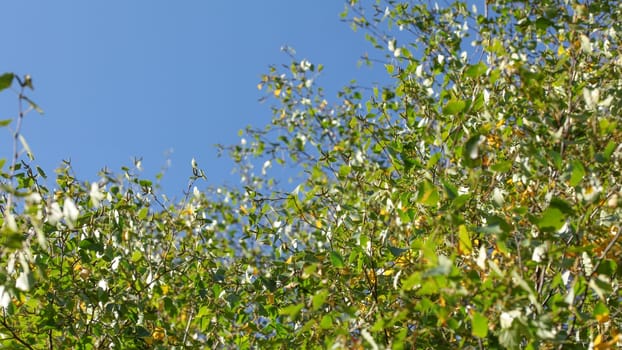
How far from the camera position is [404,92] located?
4.09 m

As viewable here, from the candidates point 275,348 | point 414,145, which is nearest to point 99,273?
point 275,348

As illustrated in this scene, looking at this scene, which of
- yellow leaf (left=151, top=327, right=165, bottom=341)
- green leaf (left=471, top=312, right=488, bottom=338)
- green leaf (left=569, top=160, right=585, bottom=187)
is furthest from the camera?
yellow leaf (left=151, top=327, right=165, bottom=341)

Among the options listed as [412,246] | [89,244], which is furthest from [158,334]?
[412,246]

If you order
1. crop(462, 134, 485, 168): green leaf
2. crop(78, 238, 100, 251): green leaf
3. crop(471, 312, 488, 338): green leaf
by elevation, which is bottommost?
crop(471, 312, 488, 338): green leaf

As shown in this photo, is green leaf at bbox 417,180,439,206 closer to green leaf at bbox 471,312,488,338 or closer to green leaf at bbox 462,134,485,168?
green leaf at bbox 462,134,485,168

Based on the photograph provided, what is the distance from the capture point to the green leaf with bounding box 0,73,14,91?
4.93ft

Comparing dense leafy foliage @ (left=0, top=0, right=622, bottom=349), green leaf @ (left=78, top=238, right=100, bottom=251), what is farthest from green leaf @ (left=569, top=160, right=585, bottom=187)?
green leaf @ (left=78, top=238, right=100, bottom=251)

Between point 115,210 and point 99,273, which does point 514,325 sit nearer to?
point 115,210

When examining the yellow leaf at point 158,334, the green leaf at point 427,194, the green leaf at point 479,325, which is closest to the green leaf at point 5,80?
the green leaf at point 427,194

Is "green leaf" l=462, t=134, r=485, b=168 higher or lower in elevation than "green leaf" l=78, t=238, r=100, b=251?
lower

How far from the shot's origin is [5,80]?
1.51m

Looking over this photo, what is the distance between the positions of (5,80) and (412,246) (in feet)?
4.22

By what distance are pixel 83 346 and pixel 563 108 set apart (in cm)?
257

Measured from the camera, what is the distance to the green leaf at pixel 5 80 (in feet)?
4.93
